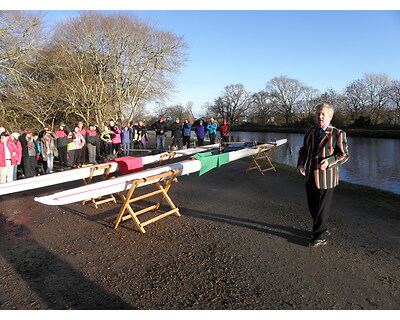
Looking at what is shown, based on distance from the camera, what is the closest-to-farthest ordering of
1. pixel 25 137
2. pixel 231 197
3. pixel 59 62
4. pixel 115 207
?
1. pixel 115 207
2. pixel 231 197
3. pixel 25 137
4. pixel 59 62

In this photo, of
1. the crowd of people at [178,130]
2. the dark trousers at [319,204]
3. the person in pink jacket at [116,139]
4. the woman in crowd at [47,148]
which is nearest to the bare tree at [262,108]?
the crowd of people at [178,130]

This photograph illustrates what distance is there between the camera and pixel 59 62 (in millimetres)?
16234

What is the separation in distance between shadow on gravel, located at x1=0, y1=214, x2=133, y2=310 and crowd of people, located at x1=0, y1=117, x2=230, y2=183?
3.13 m

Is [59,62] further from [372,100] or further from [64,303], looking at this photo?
[372,100]

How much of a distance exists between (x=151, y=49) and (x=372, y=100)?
4583 centimetres

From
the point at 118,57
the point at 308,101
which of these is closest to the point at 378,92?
the point at 308,101

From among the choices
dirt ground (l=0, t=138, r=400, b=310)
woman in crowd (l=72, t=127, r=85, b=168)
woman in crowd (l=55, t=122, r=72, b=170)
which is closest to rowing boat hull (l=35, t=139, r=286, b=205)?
dirt ground (l=0, t=138, r=400, b=310)

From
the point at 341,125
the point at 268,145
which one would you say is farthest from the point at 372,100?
the point at 268,145

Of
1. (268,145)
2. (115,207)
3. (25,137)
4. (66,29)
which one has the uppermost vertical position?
(66,29)

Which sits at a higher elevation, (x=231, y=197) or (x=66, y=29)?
(x=66, y=29)

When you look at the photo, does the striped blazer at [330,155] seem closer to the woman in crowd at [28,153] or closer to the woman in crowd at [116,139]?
the woman in crowd at [28,153]

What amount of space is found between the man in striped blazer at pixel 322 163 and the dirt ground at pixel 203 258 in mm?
416

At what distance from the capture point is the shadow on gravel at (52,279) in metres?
2.42

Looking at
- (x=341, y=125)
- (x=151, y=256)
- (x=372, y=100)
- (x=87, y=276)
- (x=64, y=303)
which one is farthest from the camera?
(x=372, y=100)
